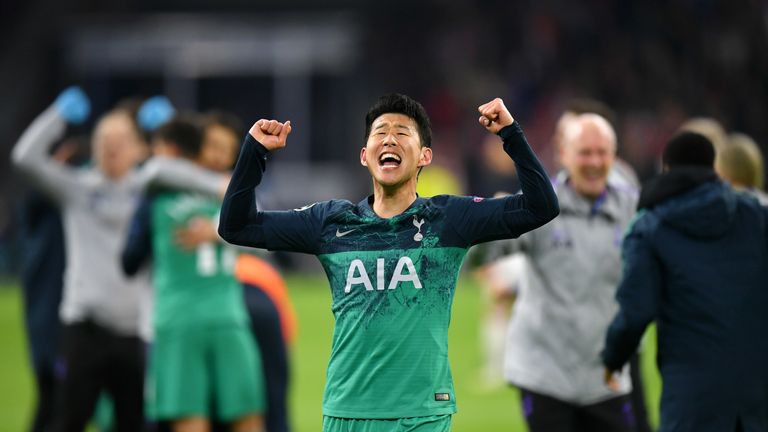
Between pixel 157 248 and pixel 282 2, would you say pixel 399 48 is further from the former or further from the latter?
pixel 157 248

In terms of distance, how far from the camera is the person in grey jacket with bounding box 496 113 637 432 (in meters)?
6.59

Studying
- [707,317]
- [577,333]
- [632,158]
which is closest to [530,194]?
[707,317]

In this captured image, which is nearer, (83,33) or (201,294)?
(201,294)

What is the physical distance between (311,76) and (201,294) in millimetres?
25465

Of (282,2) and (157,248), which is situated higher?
(282,2)

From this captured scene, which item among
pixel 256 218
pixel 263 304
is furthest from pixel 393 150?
pixel 263 304

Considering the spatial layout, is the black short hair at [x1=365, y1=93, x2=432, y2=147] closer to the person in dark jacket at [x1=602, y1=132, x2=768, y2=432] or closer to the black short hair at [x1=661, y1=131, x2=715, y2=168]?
the person in dark jacket at [x1=602, y1=132, x2=768, y2=432]

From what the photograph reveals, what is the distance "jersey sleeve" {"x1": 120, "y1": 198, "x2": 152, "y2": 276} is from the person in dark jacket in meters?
3.18

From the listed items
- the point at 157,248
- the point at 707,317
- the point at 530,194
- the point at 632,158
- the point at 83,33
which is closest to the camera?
the point at 530,194

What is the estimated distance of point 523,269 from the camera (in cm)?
706

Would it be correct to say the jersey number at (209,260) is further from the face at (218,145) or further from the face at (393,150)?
the face at (393,150)

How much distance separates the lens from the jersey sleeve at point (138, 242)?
776 cm

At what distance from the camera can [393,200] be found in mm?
5090

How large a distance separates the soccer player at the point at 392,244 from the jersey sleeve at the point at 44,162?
3.85 meters
